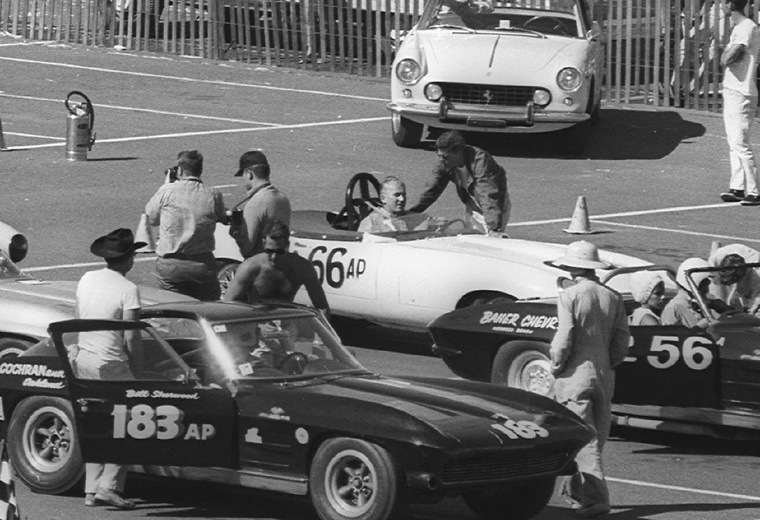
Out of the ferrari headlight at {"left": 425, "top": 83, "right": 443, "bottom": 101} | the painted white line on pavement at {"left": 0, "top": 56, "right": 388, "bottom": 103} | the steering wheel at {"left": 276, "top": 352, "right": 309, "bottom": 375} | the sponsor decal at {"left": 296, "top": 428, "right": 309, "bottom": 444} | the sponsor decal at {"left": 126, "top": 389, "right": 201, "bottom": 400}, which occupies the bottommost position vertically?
the sponsor decal at {"left": 296, "top": 428, "right": 309, "bottom": 444}

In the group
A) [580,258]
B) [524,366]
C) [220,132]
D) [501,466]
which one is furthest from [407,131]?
[501,466]

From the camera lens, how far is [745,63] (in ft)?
60.9

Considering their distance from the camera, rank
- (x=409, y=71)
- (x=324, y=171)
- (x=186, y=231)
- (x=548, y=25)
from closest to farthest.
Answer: (x=186, y=231), (x=409, y=71), (x=324, y=171), (x=548, y=25)

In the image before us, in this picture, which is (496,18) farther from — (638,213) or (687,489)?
(687,489)

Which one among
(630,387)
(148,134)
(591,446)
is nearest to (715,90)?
(148,134)

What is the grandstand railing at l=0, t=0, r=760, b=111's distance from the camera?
2375 centimetres

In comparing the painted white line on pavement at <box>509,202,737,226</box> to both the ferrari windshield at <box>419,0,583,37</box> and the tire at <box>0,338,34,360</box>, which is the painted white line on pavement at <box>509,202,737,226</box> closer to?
the ferrari windshield at <box>419,0,583,37</box>

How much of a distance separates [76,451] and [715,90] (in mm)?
16113

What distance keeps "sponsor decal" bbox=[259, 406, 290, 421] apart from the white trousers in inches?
420

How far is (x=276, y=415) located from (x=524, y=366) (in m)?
3.18

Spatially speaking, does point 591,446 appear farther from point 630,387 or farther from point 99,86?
point 99,86

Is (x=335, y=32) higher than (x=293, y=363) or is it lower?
higher

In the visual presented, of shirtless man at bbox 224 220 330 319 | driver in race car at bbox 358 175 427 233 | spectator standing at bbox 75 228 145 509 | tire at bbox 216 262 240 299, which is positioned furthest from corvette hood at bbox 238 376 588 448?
tire at bbox 216 262 240 299

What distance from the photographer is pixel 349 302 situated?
13398mm
